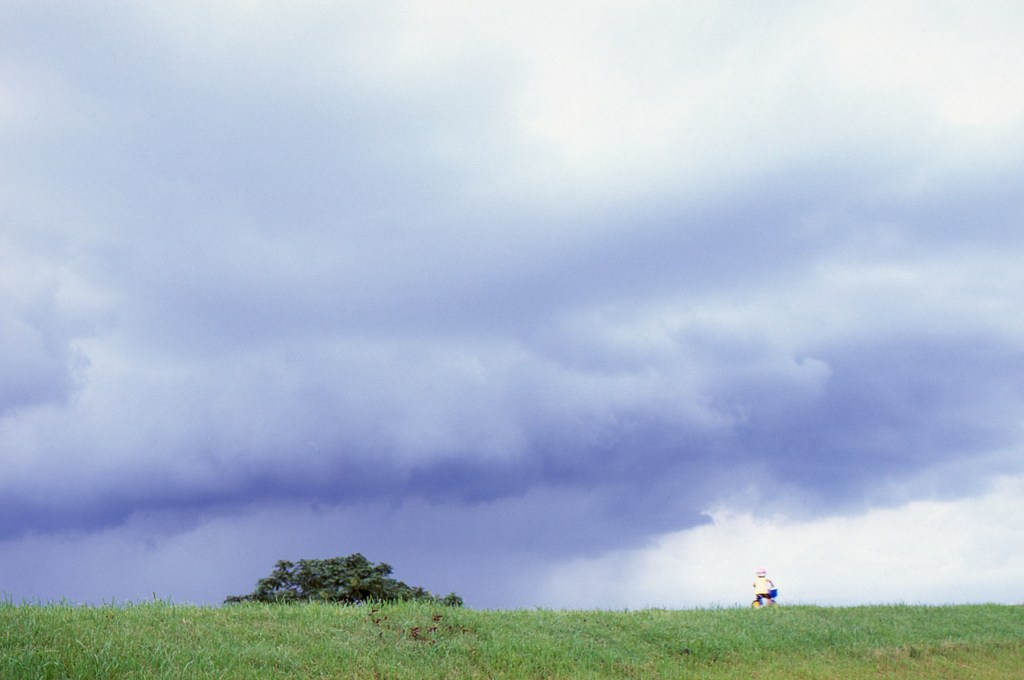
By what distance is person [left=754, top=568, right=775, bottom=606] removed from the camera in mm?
25234

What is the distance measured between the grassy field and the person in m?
2.73

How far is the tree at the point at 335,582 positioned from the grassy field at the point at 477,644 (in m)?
5.71

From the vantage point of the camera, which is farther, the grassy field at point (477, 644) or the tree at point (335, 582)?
the tree at point (335, 582)

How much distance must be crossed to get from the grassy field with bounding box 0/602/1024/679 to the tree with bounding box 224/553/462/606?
571 cm

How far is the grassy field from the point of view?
11.6 metres

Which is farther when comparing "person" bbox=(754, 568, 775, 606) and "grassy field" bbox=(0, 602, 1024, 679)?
"person" bbox=(754, 568, 775, 606)

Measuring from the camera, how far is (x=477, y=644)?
14.6 metres

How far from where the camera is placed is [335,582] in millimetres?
21938

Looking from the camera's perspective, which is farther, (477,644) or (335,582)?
(335,582)

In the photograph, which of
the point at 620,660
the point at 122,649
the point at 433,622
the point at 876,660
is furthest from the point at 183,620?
the point at 876,660

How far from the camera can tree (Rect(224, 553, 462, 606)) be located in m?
21.9

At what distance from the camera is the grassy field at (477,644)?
11.6 metres

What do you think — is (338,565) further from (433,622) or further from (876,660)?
(876,660)

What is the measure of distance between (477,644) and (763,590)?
537 inches
